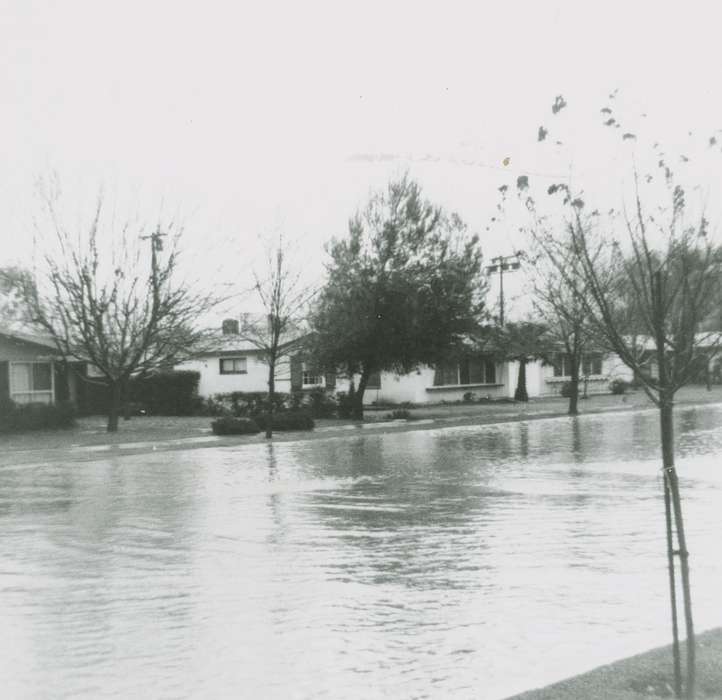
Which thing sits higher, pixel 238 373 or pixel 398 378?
pixel 238 373

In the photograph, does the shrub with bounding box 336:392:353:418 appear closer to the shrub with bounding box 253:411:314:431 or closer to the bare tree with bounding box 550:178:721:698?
the shrub with bounding box 253:411:314:431

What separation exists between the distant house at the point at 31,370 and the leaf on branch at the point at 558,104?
3230 cm

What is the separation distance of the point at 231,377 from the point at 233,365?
60 cm

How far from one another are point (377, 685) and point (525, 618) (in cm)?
192

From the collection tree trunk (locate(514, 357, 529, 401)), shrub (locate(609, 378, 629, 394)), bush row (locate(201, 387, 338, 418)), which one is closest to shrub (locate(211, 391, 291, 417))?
bush row (locate(201, 387, 338, 418))

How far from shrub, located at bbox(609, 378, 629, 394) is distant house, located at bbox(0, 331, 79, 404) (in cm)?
2955

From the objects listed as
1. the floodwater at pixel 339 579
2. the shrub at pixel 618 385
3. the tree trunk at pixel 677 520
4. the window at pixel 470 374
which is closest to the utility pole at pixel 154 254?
the floodwater at pixel 339 579

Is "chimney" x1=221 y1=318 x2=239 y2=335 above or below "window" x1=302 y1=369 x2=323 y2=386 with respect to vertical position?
above

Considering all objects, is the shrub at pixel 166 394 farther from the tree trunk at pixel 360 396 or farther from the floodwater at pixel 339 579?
the floodwater at pixel 339 579

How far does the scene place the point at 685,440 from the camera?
2378cm

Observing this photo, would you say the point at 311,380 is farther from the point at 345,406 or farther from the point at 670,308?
the point at 670,308

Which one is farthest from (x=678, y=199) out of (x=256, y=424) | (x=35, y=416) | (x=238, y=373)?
(x=238, y=373)

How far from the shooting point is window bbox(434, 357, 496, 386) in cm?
4859

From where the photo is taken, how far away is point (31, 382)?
3747 centimetres
